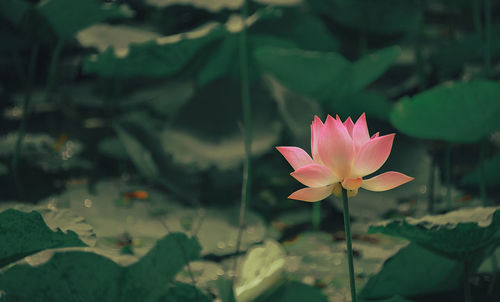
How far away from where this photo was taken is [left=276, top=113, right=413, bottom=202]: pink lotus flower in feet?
1.26

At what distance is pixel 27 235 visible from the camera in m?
0.51

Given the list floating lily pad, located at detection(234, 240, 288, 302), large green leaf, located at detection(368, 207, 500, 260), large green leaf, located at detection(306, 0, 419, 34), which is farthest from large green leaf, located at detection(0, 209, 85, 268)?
large green leaf, located at detection(306, 0, 419, 34)

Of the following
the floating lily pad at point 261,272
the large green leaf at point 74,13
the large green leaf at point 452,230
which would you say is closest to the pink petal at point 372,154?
the large green leaf at point 452,230

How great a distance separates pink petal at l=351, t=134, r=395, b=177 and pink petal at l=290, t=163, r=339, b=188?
0.9 inches

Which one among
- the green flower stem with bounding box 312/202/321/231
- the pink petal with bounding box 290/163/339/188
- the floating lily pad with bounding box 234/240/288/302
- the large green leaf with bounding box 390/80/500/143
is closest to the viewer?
the pink petal with bounding box 290/163/339/188

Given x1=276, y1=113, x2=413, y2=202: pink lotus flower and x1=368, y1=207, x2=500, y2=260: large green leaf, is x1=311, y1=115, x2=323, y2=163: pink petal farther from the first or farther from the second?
x1=368, y1=207, x2=500, y2=260: large green leaf

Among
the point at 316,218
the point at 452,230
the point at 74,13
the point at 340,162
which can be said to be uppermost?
the point at 74,13

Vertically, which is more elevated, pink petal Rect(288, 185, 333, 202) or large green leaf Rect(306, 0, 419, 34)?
large green leaf Rect(306, 0, 419, 34)

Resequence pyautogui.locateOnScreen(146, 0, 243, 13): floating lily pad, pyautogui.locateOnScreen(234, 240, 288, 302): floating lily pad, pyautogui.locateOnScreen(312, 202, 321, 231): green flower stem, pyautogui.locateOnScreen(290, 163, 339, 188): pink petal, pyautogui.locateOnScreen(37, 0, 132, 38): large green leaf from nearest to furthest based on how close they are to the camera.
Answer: pyautogui.locateOnScreen(290, 163, 339, 188): pink petal → pyautogui.locateOnScreen(234, 240, 288, 302): floating lily pad → pyautogui.locateOnScreen(37, 0, 132, 38): large green leaf → pyautogui.locateOnScreen(312, 202, 321, 231): green flower stem → pyautogui.locateOnScreen(146, 0, 243, 13): floating lily pad

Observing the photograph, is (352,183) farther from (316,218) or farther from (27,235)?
(316,218)

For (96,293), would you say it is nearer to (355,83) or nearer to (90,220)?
(90,220)

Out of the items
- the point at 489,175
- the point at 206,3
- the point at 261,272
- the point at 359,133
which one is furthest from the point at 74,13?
the point at 489,175

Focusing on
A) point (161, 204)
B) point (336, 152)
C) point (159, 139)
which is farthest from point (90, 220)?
point (336, 152)

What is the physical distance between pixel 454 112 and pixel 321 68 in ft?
1.10
